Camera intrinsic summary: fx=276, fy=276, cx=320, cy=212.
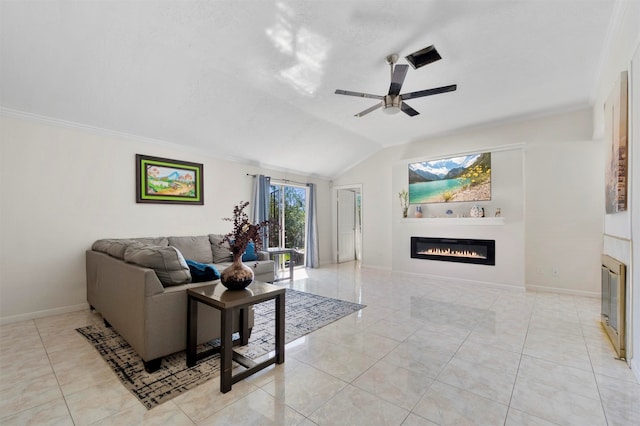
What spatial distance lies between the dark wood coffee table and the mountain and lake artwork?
14.8 feet

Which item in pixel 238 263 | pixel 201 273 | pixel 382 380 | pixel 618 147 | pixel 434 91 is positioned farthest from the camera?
pixel 434 91

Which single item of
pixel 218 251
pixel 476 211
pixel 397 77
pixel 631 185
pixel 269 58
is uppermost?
pixel 269 58

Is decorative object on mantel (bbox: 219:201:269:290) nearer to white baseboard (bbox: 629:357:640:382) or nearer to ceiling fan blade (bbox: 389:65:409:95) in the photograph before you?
ceiling fan blade (bbox: 389:65:409:95)

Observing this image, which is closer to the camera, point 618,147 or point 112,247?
point 618,147

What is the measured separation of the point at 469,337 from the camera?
290 cm

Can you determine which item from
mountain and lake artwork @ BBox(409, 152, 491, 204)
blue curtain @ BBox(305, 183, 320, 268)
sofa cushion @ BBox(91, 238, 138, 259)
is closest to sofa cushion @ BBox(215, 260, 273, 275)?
sofa cushion @ BBox(91, 238, 138, 259)

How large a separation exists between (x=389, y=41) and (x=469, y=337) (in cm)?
323

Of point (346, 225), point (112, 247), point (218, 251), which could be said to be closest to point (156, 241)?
point (218, 251)

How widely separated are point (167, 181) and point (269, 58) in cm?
274

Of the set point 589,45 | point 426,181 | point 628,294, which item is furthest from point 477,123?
point 628,294

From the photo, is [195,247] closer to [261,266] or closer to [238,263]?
[261,266]

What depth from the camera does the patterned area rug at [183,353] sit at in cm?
204

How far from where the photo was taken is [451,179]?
5.61 meters

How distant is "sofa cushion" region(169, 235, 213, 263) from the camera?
441 centimetres
